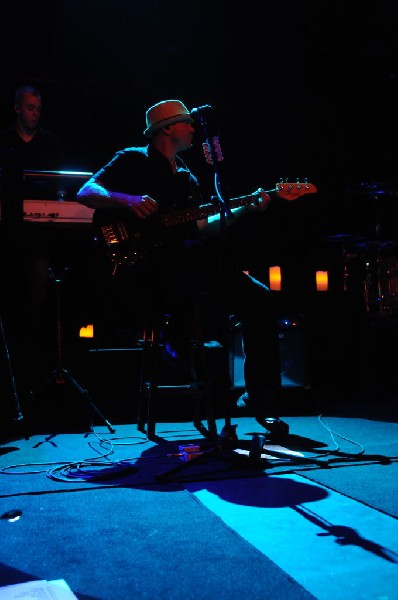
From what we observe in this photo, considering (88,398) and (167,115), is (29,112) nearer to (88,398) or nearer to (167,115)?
(167,115)

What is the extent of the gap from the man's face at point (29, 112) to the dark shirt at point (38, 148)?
0.13 meters

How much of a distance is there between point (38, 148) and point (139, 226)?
97.6 inches

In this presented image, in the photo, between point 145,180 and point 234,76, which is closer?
point 145,180

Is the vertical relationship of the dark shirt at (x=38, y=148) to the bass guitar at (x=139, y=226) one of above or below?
above

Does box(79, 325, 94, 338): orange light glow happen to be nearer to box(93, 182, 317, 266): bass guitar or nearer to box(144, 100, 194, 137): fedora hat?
box(93, 182, 317, 266): bass guitar

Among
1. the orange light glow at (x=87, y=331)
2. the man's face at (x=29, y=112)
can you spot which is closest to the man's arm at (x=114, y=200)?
the orange light glow at (x=87, y=331)

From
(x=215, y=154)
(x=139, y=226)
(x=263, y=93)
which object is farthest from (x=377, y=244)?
(x=215, y=154)

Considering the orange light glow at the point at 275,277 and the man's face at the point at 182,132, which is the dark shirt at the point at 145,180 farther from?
the orange light glow at the point at 275,277

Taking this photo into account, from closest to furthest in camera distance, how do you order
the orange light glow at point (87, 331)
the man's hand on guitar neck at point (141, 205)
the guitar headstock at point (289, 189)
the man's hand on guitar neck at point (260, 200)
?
the man's hand on guitar neck at point (141, 205) → the man's hand on guitar neck at point (260, 200) → the guitar headstock at point (289, 189) → the orange light glow at point (87, 331)

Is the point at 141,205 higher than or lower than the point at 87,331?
higher

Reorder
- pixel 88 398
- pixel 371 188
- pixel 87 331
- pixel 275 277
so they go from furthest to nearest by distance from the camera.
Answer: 1. pixel 275 277
2. pixel 371 188
3. pixel 87 331
4. pixel 88 398

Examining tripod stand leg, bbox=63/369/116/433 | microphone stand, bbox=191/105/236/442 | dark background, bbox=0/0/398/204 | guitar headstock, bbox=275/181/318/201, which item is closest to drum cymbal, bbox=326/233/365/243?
dark background, bbox=0/0/398/204

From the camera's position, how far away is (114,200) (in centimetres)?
331

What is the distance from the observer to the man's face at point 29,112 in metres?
5.18
